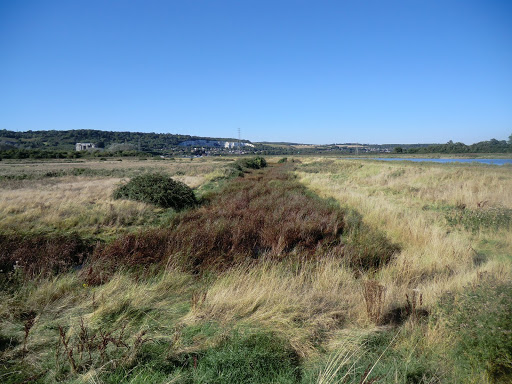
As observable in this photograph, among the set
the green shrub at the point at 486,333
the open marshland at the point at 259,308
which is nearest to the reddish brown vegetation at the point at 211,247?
the open marshland at the point at 259,308

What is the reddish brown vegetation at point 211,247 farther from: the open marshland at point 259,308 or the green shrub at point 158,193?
the green shrub at point 158,193

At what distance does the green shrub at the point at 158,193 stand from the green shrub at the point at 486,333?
45.2ft

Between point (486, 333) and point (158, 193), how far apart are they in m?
15.1

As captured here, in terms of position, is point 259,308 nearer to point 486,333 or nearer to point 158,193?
point 486,333

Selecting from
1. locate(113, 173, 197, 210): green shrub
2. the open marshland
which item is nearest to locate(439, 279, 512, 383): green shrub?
the open marshland

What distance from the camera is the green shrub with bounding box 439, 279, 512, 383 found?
274cm

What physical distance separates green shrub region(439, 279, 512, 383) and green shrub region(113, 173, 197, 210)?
13784 mm

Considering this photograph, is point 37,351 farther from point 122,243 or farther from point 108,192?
point 108,192

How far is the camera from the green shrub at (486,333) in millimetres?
2740

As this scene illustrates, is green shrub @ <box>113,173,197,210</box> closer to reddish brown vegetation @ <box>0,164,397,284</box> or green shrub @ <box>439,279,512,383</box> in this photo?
reddish brown vegetation @ <box>0,164,397,284</box>

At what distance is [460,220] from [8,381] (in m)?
12.9

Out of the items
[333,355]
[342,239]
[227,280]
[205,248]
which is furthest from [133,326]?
[342,239]

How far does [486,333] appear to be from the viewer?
9.23ft

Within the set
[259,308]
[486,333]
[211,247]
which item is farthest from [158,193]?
[486,333]
